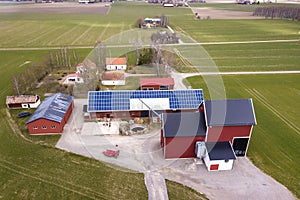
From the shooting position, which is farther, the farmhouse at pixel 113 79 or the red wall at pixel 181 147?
the farmhouse at pixel 113 79

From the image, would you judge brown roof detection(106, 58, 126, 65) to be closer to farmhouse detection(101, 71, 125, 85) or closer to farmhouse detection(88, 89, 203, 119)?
farmhouse detection(101, 71, 125, 85)

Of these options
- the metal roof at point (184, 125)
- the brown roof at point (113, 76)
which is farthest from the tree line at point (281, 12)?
the metal roof at point (184, 125)

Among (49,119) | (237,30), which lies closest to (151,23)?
(237,30)

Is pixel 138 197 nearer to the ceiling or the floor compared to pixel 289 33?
nearer to the floor

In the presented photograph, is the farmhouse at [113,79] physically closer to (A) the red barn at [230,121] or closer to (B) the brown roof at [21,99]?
(B) the brown roof at [21,99]

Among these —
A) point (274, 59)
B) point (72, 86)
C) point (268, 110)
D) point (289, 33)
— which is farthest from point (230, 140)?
point (289, 33)

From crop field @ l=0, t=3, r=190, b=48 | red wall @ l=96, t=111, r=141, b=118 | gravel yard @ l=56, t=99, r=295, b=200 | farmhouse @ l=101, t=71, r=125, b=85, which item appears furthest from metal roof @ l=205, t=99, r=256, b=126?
crop field @ l=0, t=3, r=190, b=48

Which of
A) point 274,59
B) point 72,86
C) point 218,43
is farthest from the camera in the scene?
point 218,43

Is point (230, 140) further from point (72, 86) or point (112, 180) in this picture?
point (72, 86)
